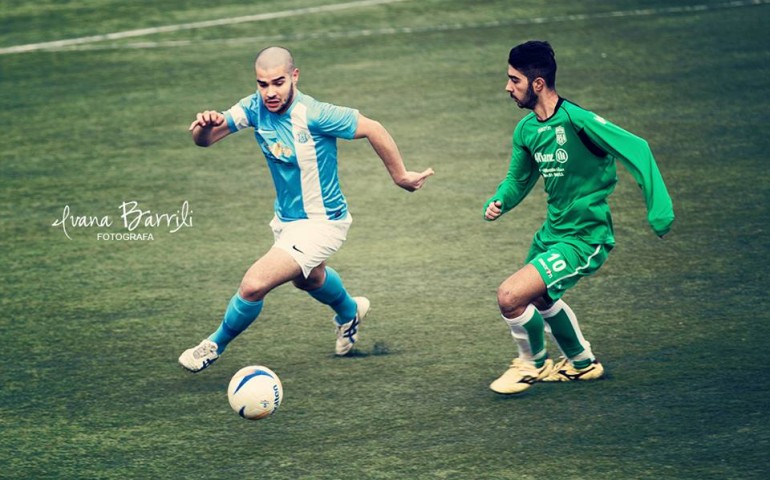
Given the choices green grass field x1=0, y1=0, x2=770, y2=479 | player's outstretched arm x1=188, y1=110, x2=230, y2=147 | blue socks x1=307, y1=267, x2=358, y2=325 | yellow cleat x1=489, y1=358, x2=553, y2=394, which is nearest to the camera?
green grass field x1=0, y1=0, x2=770, y2=479

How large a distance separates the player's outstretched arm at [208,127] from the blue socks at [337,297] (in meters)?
1.09

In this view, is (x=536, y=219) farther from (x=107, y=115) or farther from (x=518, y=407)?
(x=107, y=115)

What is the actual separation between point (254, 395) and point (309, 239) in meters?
1.13

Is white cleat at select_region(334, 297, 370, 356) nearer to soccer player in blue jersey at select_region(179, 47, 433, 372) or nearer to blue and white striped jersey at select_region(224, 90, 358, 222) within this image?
soccer player in blue jersey at select_region(179, 47, 433, 372)

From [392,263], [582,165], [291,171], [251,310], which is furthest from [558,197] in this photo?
[392,263]

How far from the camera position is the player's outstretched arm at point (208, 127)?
25.0 feet

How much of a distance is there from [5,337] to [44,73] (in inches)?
278

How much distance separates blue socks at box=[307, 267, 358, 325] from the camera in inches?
315

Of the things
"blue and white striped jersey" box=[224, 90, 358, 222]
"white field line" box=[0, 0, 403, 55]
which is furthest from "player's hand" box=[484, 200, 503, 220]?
"white field line" box=[0, 0, 403, 55]

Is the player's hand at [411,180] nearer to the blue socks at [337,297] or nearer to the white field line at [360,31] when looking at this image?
the blue socks at [337,297]

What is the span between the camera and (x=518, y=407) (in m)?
7.20

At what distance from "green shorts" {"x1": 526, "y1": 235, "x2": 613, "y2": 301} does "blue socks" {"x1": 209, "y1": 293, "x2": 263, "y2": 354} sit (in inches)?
64.7

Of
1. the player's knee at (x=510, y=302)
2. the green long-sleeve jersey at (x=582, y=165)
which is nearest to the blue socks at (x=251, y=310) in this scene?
the player's knee at (x=510, y=302)

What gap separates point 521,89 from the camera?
7.21 m
